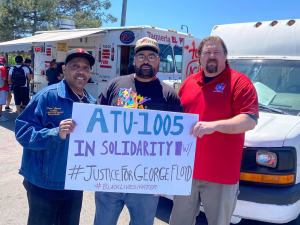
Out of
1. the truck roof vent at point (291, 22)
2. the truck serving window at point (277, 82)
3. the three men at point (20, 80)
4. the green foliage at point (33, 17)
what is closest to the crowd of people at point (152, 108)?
the truck serving window at point (277, 82)

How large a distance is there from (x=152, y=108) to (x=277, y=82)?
2379 mm

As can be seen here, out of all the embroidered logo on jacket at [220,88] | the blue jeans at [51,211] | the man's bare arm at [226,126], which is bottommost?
the blue jeans at [51,211]

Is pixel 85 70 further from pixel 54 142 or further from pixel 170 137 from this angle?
pixel 170 137

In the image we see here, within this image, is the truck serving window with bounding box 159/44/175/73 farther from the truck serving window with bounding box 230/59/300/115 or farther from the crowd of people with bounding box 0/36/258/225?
the crowd of people with bounding box 0/36/258/225

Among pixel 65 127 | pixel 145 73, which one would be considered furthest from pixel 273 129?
pixel 65 127

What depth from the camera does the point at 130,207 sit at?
221 cm

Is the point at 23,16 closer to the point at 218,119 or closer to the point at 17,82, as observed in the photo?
the point at 17,82

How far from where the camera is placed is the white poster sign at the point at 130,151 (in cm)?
205

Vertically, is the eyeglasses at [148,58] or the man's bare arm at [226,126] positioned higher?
the eyeglasses at [148,58]

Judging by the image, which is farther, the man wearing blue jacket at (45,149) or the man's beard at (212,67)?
the man's beard at (212,67)

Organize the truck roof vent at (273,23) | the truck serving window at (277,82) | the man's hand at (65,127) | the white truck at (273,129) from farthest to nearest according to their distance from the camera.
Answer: the truck roof vent at (273,23) → the truck serving window at (277,82) → the white truck at (273,129) → the man's hand at (65,127)

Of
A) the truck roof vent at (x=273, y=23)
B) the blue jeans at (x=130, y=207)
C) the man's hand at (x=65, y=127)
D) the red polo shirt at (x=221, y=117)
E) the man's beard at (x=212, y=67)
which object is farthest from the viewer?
the truck roof vent at (x=273, y=23)

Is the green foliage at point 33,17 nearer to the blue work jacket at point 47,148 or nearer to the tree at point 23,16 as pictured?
the tree at point 23,16

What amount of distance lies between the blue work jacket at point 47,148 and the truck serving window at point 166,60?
255 inches
